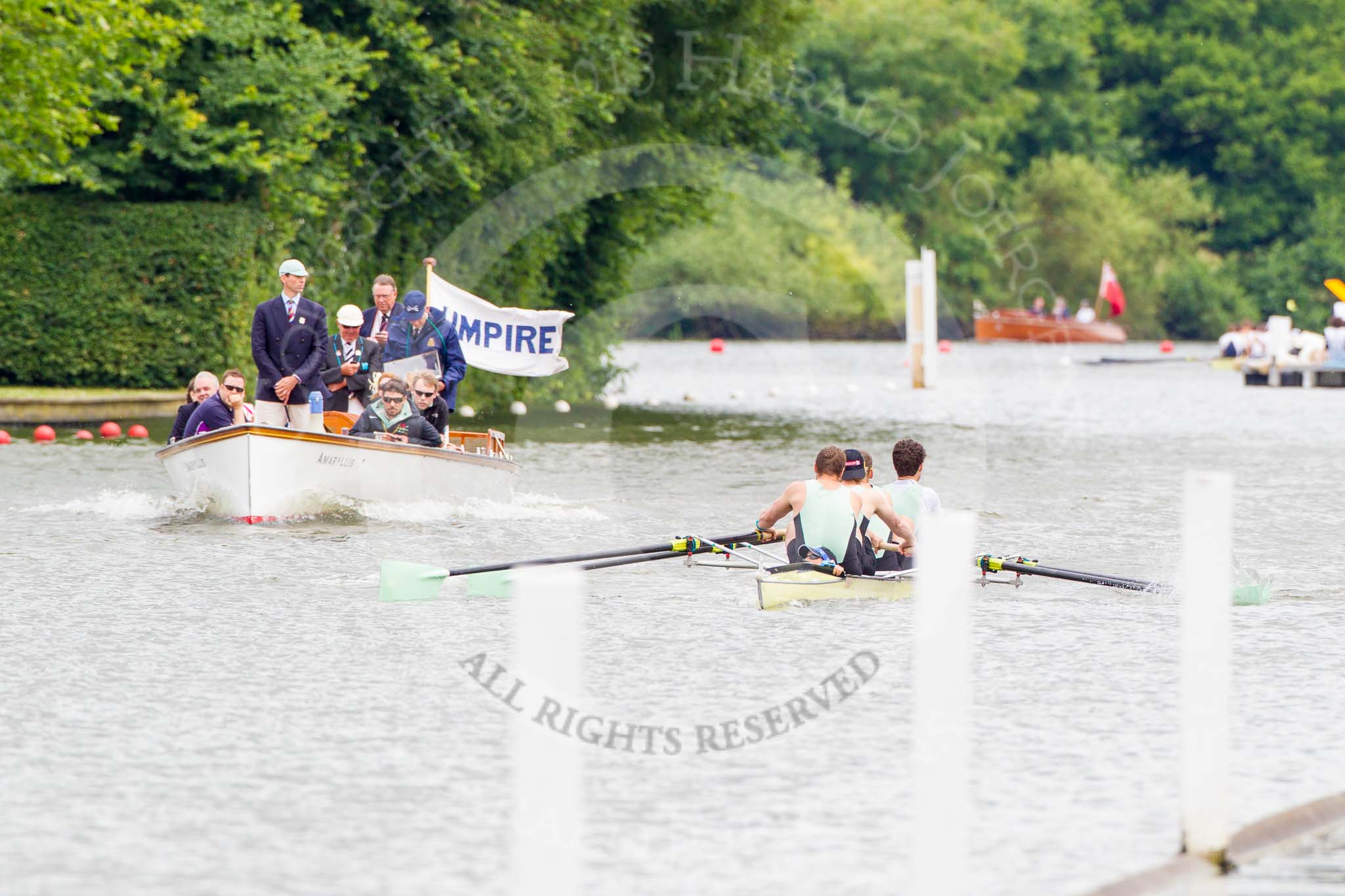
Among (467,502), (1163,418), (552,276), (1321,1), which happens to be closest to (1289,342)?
(1163,418)

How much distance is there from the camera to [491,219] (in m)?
33.1

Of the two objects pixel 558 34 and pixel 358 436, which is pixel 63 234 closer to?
pixel 558 34

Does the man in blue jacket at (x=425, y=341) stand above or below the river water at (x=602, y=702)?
above

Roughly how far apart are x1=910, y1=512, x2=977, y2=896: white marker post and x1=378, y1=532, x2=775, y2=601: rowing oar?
654 cm

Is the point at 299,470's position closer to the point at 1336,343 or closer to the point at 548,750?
the point at 548,750

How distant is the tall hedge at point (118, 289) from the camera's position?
3031cm

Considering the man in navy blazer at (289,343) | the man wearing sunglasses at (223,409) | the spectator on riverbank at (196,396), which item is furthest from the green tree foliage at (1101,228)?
the man wearing sunglasses at (223,409)

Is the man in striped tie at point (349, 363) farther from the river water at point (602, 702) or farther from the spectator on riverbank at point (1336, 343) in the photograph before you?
the spectator on riverbank at point (1336, 343)

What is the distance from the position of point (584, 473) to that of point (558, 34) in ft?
38.3

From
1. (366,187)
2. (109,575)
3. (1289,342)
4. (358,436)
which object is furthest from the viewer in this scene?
(1289,342)

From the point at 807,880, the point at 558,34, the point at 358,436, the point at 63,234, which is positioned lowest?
the point at 807,880

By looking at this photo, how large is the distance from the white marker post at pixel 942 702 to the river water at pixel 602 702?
1.61 feet

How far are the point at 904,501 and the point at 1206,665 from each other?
6721 mm

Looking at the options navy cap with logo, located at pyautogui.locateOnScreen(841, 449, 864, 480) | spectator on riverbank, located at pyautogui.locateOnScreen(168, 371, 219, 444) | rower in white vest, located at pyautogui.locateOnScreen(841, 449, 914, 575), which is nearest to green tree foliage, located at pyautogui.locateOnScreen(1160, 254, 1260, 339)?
spectator on riverbank, located at pyautogui.locateOnScreen(168, 371, 219, 444)
